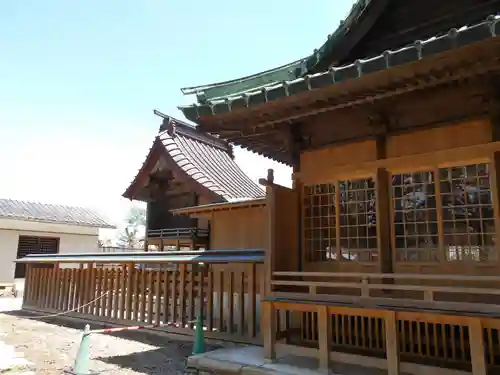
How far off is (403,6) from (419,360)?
525 cm

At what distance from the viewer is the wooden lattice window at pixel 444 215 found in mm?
5160

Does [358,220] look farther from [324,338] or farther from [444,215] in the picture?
[324,338]

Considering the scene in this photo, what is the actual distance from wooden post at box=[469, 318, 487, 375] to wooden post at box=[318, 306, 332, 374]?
Answer: 167cm

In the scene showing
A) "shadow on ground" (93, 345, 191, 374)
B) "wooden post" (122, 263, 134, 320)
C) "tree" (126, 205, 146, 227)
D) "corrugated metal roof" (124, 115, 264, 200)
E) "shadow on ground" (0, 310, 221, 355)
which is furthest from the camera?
"tree" (126, 205, 146, 227)

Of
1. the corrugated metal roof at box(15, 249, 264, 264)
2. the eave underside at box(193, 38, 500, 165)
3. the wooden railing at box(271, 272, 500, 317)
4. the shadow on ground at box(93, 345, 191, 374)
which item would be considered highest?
the eave underside at box(193, 38, 500, 165)

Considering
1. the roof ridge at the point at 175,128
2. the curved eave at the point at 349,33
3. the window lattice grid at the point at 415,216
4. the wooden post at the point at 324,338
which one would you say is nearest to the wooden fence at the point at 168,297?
the wooden post at the point at 324,338

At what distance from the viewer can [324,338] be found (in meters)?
5.19

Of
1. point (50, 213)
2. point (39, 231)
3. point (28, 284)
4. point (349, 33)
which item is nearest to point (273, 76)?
point (349, 33)

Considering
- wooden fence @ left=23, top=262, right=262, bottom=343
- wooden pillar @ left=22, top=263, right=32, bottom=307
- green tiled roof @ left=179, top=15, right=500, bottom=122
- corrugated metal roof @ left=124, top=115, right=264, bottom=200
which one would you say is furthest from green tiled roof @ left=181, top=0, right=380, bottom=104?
wooden pillar @ left=22, top=263, right=32, bottom=307

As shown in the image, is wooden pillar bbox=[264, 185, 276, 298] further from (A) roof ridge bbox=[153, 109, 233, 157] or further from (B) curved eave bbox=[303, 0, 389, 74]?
(A) roof ridge bbox=[153, 109, 233, 157]

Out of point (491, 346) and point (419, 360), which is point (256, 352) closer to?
point (419, 360)

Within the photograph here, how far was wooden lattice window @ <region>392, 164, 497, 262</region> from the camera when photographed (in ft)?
16.9

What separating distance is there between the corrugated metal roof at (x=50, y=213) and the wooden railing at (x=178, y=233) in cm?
635

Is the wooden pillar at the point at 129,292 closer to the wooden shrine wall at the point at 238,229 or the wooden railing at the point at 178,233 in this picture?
the wooden shrine wall at the point at 238,229
